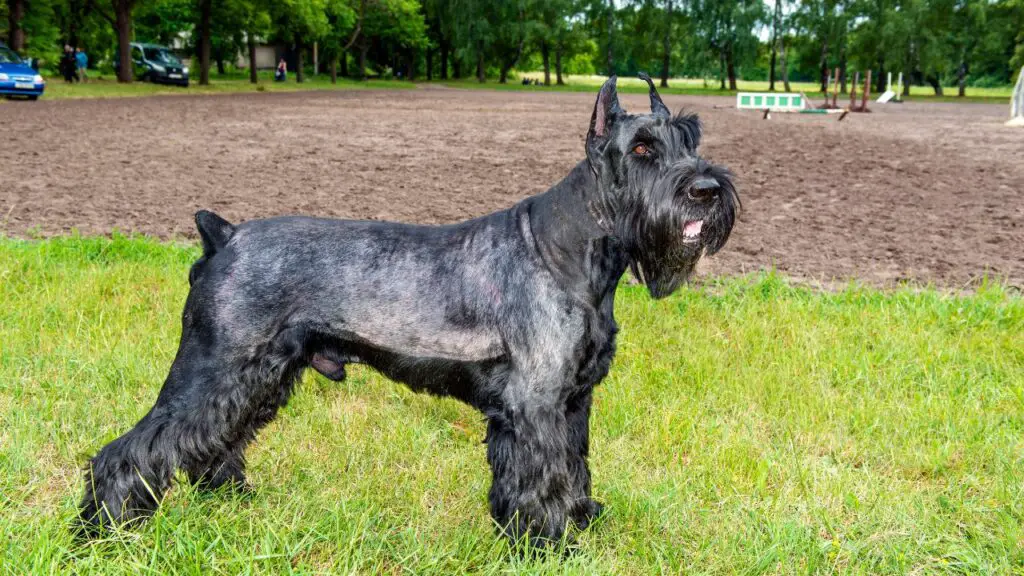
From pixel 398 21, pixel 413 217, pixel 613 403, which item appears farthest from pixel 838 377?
pixel 398 21

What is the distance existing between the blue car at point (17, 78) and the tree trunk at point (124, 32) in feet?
40.0

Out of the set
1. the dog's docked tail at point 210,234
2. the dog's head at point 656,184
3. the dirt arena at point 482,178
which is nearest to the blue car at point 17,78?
the dirt arena at point 482,178

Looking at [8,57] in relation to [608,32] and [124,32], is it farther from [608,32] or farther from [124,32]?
[608,32]

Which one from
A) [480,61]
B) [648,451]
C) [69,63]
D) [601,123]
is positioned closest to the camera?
[601,123]

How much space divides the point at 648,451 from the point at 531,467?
56.0 inches

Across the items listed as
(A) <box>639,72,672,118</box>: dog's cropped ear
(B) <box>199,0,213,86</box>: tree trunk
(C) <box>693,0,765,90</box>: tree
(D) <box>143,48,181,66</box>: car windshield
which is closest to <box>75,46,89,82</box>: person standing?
(D) <box>143,48,181,66</box>: car windshield

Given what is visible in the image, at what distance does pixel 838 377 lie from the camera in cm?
581

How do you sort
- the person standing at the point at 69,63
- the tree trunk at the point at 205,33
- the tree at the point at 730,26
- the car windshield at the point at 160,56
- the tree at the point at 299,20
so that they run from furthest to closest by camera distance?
the tree at the point at 730,26 < the tree at the point at 299,20 < the tree trunk at the point at 205,33 < the car windshield at the point at 160,56 < the person standing at the point at 69,63

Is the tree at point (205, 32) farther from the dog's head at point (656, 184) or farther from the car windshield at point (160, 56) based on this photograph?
the dog's head at point (656, 184)

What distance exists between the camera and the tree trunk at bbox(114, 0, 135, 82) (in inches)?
1692

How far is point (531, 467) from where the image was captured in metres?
3.61

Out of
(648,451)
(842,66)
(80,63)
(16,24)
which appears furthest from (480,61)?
(648,451)

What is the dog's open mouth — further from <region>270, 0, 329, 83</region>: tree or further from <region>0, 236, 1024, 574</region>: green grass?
<region>270, 0, 329, 83</region>: tree

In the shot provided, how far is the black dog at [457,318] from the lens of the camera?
141 inches
